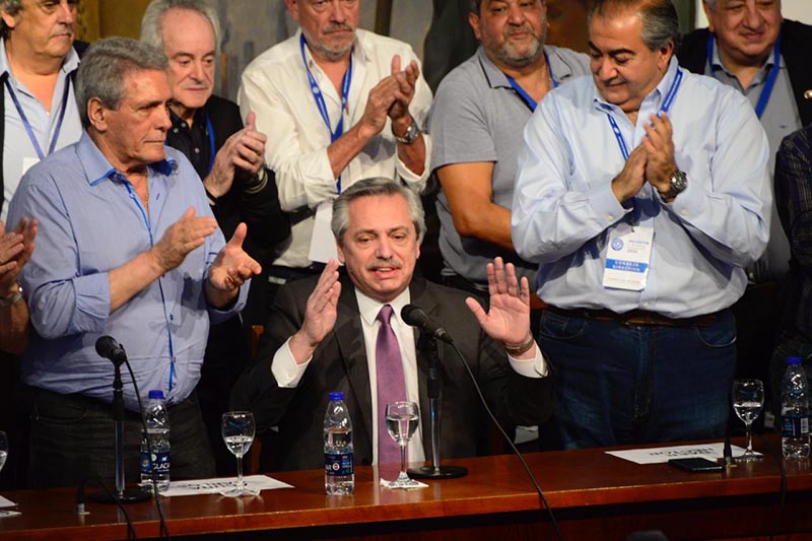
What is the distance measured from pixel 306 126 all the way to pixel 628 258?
1.43 metres

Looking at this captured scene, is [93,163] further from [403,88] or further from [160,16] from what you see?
[403,88]

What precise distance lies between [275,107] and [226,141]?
355mm

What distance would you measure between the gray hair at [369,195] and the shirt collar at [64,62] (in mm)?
1088

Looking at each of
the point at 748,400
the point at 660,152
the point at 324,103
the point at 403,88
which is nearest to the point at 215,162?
the point at 324,103

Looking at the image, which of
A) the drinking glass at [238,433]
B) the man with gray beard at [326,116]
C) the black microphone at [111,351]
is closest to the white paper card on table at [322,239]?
the man with gray beard at [326,116]

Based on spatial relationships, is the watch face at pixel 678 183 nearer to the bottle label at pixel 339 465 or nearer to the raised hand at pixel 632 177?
the raised hand at pixel 632 177

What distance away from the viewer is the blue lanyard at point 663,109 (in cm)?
395

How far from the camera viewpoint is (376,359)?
12.5ft

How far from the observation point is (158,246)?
347 centimetres

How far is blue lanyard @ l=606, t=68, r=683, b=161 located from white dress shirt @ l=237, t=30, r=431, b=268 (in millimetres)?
908

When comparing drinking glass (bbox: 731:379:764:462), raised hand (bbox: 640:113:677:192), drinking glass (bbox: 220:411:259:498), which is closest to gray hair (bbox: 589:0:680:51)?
raised hand (bbox: 640:113:677:192)

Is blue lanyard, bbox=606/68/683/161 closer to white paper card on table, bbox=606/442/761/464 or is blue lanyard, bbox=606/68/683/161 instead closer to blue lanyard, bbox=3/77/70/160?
→ white paper card on table, bbox=606/442/761/464

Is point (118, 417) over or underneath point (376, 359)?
underneath

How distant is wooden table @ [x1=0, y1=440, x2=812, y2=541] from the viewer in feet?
9.70
